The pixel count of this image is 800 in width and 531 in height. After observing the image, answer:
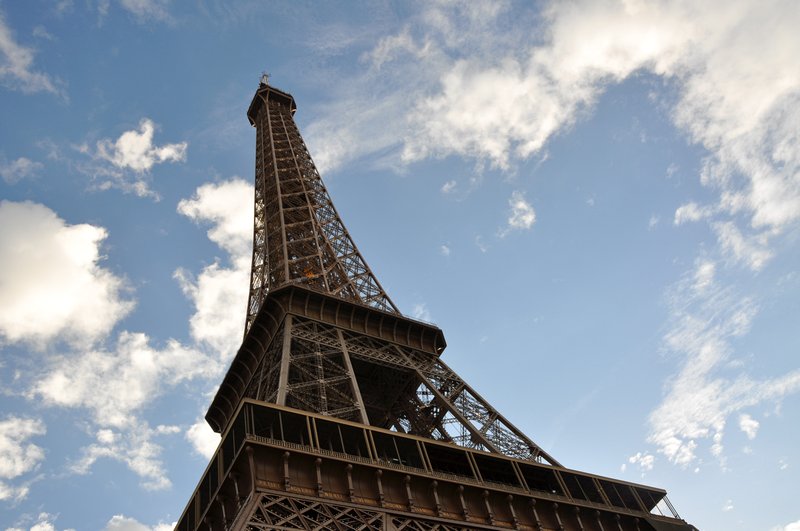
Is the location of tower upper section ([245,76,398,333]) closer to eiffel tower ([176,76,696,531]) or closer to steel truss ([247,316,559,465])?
eiffel tower ([176,76,696,531])

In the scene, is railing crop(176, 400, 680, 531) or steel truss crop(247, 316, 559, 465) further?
steel truss crop(247, 316, 559, 465)

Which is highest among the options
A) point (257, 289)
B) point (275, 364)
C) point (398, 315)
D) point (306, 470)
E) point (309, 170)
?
point (309, 170)

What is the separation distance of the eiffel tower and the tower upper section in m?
0.17

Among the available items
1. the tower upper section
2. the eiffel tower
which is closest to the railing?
the eiffel tower

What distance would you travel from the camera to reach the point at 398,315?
145ft

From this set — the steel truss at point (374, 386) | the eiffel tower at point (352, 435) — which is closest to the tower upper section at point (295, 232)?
the eiffel tower at point (352, 435)

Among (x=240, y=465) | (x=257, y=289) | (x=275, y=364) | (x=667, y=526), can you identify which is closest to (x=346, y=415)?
(x=275, y=364)

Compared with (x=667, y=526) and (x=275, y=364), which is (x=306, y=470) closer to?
(x=275, y=364)

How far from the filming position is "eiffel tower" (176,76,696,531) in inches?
944

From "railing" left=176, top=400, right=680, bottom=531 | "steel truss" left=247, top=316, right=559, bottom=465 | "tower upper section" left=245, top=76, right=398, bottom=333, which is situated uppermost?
"tower upper section" left=245, top=76, right=398, bottom=333

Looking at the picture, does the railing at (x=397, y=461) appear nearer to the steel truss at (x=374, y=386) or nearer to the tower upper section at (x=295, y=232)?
the steel truss at (x=374, y=386)

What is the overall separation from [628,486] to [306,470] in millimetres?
16128

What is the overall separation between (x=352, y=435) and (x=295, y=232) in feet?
100

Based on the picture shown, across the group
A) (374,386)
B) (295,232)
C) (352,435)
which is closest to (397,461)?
(352,435)
